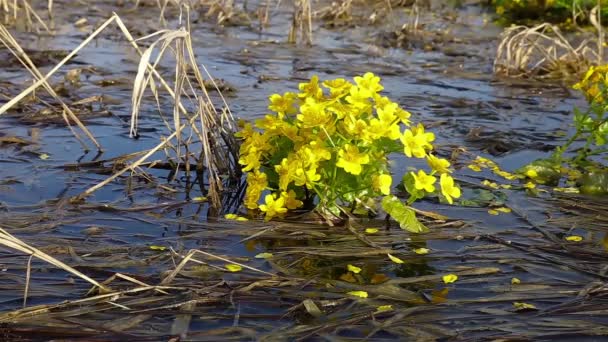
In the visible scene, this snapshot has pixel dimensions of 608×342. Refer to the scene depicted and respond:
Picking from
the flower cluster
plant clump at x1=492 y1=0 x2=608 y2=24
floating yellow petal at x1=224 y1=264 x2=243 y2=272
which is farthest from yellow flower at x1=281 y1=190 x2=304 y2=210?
plant clump at x1=492 y1=0 x2=608 y2=24

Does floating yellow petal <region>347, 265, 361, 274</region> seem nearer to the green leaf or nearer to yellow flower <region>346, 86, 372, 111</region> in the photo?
the green leaf

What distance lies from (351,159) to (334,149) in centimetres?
11

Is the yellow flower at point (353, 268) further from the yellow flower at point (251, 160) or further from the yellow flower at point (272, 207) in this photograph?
the yellow flower at point (251, 160)

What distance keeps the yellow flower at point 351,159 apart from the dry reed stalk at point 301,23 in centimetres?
480

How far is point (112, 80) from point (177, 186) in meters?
2.41

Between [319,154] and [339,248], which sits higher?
[319,154]

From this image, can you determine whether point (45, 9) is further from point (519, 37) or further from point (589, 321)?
point (589, 321)

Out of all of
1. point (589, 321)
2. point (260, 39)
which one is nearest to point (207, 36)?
point (260, 39)

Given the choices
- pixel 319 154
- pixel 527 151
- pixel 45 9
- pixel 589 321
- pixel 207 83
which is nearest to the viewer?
pixel 589 321

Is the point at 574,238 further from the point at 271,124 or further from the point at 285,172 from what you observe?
the point at 271,124

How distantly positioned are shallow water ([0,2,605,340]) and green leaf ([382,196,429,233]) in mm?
53

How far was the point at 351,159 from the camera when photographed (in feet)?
11.2

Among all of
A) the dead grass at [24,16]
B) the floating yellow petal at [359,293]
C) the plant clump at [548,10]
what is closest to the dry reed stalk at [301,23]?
the dead grass at [24,16]

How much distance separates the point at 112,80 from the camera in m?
6.40
